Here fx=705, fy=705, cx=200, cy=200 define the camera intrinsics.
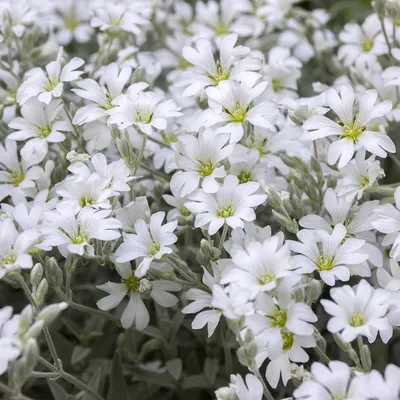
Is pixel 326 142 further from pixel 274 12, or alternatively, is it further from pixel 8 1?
pixel 8 1

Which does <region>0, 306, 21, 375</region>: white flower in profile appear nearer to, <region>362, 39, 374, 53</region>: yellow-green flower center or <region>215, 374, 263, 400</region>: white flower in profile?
<region>215, 374, 263, 400</region>: white flower in profile

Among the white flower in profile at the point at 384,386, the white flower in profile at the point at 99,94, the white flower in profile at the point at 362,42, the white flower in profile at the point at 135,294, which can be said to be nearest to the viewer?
the white flower in profile at the point at 384,386

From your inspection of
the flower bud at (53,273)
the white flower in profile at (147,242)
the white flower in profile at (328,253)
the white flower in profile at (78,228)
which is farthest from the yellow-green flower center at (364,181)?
the flower bud at (53,273)

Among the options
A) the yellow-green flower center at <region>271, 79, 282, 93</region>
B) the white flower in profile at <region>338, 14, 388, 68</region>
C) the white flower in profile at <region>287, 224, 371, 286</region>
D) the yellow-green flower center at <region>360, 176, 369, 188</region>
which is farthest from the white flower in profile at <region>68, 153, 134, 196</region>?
the white flower in profile at <region>338, 14, 388, 68</region>

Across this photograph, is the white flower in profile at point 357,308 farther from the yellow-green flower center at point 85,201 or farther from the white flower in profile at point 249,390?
the yellow-green flower center at point 85,201

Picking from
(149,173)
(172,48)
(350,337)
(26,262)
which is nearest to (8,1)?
(172,48)
